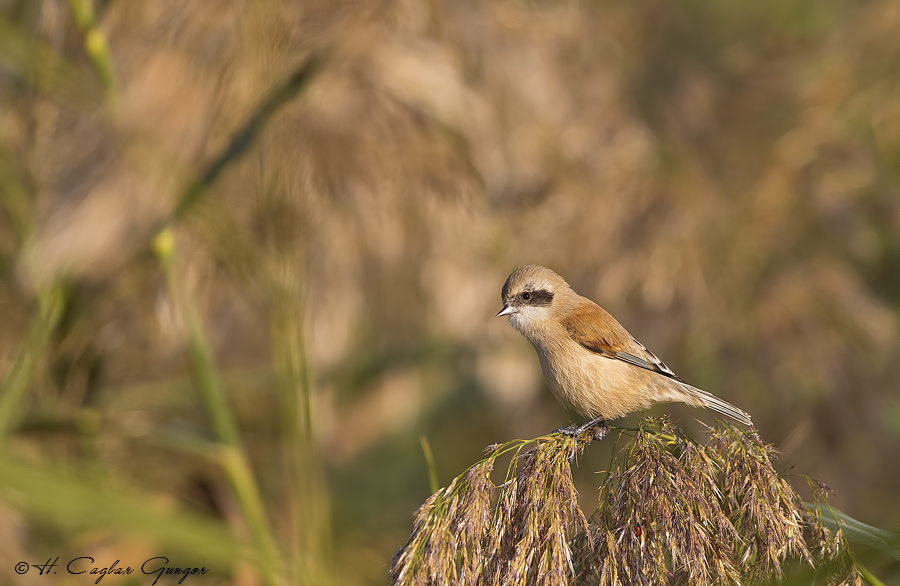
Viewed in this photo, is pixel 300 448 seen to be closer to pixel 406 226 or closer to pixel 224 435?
pixel 224 435

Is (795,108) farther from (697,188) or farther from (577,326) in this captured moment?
(577,326)

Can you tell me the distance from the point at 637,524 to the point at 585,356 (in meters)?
0.97

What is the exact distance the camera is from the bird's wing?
8.18 feet

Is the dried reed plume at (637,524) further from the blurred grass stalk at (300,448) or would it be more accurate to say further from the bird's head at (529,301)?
the bird's head at (529,301)

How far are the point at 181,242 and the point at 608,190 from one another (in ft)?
6.51

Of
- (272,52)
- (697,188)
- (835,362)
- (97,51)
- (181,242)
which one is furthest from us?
(697,188)

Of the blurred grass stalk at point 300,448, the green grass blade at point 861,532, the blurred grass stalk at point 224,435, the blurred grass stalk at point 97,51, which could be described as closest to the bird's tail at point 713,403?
the green grass blade at point 861,532

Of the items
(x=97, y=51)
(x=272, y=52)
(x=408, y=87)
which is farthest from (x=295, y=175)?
(x=408, y=87)

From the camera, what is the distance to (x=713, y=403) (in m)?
2.08

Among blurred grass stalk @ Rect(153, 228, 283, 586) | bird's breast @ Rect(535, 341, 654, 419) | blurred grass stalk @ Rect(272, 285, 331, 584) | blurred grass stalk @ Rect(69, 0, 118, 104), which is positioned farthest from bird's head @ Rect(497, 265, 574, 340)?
blurred grass stalk @ Rect(69, 0, 118, 104)

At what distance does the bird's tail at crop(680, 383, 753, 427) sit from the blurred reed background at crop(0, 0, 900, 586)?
14.6 inches

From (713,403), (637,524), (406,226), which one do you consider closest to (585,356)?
(713,403)

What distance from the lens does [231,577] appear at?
2.75 m

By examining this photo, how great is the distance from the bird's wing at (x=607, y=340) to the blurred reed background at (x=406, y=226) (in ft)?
1.72
